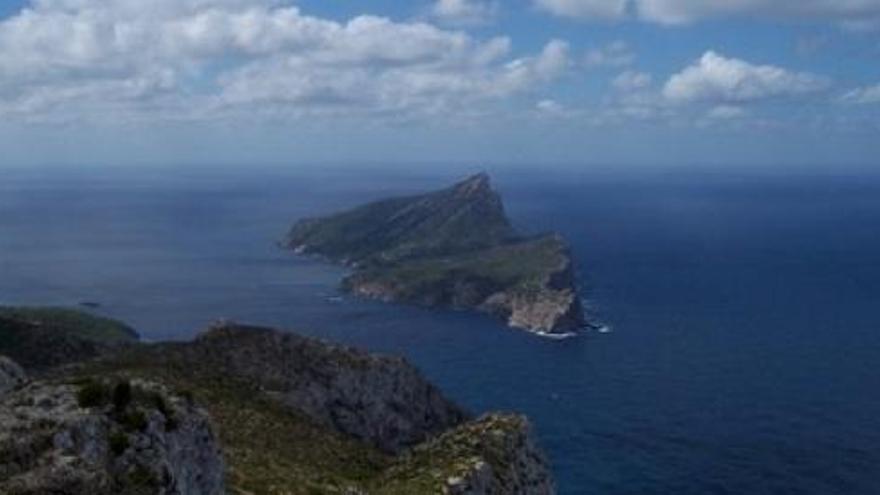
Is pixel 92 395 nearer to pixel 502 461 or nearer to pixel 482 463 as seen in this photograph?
pixel 482 463

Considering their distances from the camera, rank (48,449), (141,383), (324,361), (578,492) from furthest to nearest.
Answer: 1. (578,492)
2. (324,361)
3. (141,383)
4. (48,449)

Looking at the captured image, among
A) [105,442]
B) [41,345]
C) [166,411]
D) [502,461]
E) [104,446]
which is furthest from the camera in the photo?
[41,345]

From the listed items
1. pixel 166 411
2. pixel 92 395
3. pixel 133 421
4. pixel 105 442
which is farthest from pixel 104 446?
pixel 166 411

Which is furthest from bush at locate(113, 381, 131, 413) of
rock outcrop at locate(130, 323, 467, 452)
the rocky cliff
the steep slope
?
the steep slope

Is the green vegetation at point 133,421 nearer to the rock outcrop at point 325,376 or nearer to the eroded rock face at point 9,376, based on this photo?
the eroded rock face at point 9,376

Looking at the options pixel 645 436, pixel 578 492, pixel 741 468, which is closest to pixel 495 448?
pixel 578 492

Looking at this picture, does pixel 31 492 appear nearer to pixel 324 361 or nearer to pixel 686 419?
pixel 324 361

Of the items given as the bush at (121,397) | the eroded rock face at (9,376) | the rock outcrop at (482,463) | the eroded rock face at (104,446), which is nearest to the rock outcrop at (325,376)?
the eroded rock face at (9,376)
